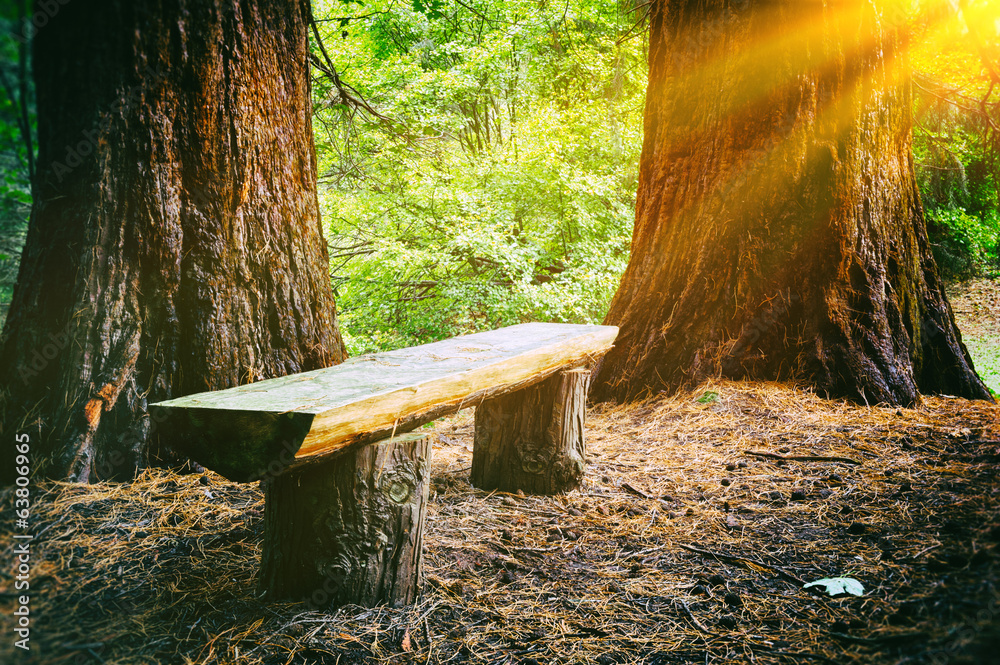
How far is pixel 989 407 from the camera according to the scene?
3396mm

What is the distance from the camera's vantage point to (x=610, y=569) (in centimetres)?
222

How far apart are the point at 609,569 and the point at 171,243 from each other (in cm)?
244

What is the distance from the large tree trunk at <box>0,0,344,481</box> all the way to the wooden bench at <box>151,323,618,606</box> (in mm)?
522

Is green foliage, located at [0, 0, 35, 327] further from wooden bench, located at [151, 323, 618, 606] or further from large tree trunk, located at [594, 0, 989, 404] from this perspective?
large tree trunk, located at [594, 0, 989, 404]

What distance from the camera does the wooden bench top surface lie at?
4.77 feet

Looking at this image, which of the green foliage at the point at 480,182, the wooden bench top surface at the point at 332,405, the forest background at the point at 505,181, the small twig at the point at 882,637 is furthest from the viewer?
the green foliage at the point at 480,182

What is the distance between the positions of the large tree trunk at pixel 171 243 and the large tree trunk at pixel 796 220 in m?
2.95

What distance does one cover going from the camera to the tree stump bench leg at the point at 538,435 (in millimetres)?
2963

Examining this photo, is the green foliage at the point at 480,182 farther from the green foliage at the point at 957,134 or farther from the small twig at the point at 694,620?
the small twig at the point at 694,620

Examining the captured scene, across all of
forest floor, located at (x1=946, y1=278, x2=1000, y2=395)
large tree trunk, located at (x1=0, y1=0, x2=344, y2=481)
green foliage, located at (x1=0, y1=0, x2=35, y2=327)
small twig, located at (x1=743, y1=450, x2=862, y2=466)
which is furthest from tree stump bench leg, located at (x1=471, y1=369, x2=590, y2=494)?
forest floor, located at (x1=946, y1=278, x2=1000, y2=395)

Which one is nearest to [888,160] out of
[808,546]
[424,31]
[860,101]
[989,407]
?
[860,101]

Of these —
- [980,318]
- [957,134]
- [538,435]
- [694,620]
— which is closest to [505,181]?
[538,435]

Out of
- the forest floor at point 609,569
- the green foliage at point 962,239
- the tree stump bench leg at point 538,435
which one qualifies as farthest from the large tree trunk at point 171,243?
the green foliage at point 962,239

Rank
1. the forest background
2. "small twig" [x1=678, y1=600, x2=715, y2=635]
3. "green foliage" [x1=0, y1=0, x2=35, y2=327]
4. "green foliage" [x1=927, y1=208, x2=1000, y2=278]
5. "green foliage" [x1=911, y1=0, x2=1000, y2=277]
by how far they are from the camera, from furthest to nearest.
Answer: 1. "green foliage" [x1=927, y1=208, x2=1000, y2=278]
2. the forest background
3. "green foliage" [x1=911, y1=0, x2=1000, y2=277]
4. "small twig" [x1=678, y1=600, x2=715, y2=635]
5. "green foliage" [x1=0, y1=0, x2=35, y2=327]
